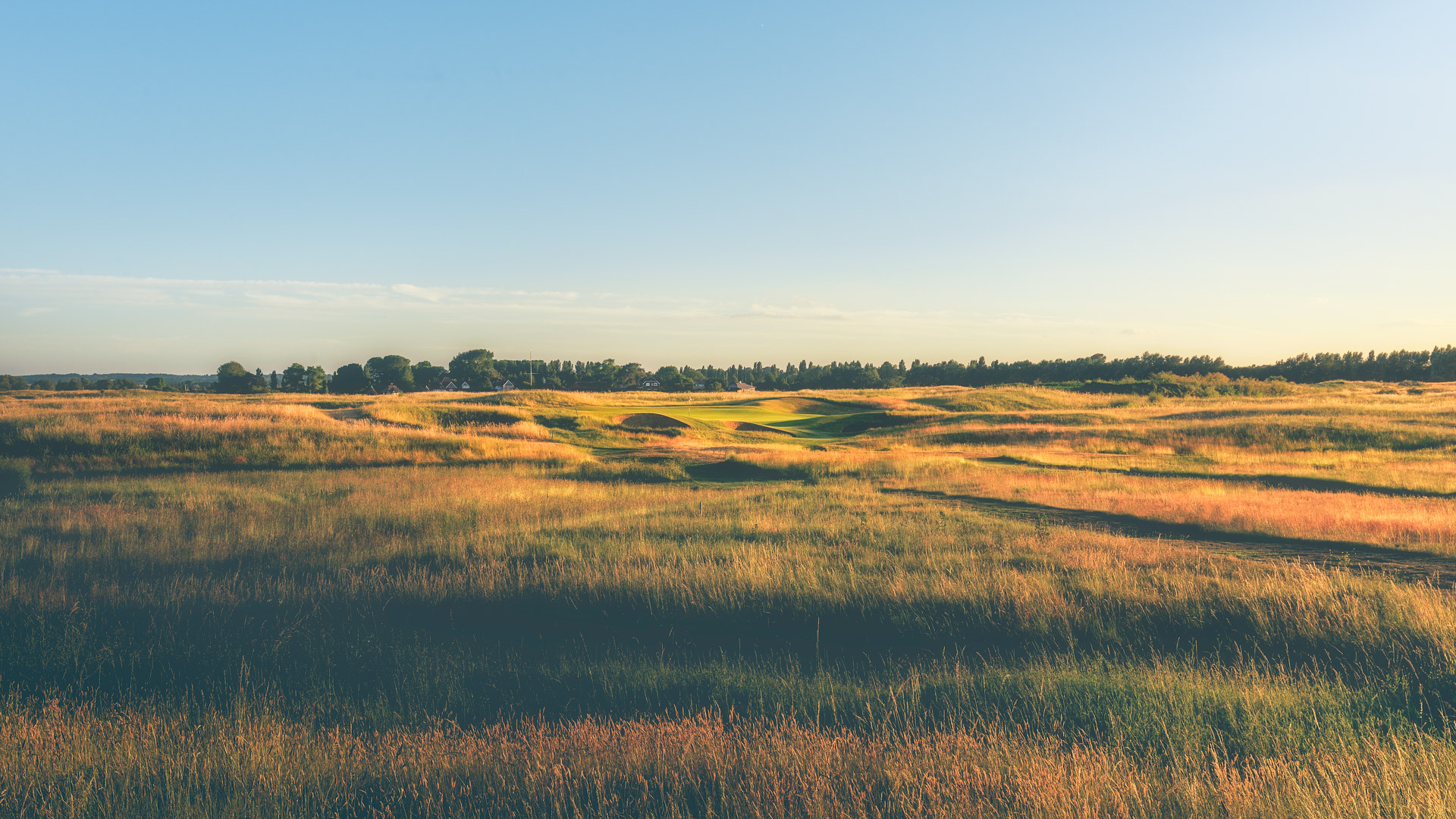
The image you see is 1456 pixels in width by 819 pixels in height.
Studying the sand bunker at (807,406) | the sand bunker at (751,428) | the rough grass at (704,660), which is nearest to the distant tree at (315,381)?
the sand bunker at (807,406)

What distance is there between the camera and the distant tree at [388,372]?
138m

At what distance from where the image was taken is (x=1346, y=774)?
4.59 m

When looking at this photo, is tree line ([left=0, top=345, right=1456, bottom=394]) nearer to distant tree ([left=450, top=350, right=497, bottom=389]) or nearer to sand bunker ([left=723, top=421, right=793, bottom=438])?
distant tree ([left=450, top=350, right=497, bottom=389])

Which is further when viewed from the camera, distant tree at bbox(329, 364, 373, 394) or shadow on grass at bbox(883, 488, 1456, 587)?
distant tree at bbox(329, 364, 373, 394)

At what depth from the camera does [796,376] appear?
187750 mm

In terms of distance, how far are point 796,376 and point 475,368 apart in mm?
A: 83248

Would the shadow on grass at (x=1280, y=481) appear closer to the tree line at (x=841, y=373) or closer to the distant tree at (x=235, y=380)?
the tree line at (x=841, y=373)

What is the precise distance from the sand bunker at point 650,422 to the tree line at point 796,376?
74031mm

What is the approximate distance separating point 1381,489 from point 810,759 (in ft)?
76.5

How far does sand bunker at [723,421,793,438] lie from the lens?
48.7 m

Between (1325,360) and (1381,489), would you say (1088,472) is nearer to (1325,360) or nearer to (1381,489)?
(1381,489)

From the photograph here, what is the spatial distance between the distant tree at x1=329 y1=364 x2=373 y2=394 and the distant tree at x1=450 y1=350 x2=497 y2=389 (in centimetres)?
1987

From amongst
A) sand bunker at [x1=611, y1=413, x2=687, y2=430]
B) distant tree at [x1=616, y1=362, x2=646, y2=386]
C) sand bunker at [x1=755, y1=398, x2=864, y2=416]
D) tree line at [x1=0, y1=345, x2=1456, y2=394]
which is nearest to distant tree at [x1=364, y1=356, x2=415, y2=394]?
tree line at [x1=0, y1=345, x2=1456, y2=394]

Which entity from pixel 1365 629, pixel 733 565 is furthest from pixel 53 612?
pixel 1365 629
